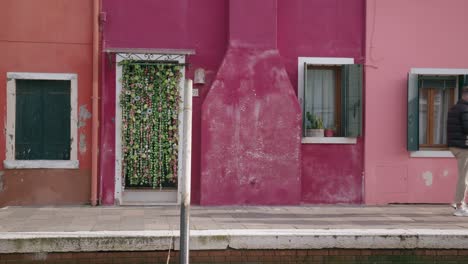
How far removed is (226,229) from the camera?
7.47m

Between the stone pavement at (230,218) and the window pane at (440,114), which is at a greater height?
the window pane at (440,114)

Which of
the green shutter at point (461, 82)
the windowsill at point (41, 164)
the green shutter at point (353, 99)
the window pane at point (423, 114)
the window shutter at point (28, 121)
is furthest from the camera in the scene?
the window pane at point (423, 114)

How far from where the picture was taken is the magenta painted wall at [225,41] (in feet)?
33.3

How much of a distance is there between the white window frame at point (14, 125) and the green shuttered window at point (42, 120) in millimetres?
86

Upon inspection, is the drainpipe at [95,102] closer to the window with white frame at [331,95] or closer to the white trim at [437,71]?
the window with white frame at [331,95]

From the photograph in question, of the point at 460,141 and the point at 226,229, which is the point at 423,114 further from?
the point at 226,229

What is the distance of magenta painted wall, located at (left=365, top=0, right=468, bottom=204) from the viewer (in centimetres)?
1059

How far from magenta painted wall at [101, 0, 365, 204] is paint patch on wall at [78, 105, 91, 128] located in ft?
0.86

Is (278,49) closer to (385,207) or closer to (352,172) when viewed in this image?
(352,172)

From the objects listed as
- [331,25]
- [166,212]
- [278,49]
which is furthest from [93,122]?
[331,25]

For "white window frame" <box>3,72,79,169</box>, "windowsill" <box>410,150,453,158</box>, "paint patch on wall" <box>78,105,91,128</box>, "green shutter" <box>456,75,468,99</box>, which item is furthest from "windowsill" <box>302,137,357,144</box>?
"white window frame" <box>3,72,79,169</box>

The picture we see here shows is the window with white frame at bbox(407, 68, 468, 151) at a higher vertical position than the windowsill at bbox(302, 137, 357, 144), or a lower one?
higher

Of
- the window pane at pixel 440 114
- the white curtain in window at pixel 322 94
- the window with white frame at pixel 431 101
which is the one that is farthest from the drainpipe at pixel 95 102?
the window pane at pixel 440 114

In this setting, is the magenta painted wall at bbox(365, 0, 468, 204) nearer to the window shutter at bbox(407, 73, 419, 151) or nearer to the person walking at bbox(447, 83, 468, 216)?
the window shutter at bbox(407, 73, 419, 151)
